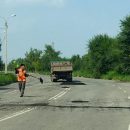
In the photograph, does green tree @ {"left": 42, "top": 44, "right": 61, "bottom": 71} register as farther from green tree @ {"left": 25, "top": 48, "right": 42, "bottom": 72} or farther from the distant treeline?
the distant treeline

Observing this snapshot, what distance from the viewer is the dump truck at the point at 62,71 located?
59250mm

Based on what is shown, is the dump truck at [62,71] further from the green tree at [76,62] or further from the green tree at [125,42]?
the green tree at [76,62]

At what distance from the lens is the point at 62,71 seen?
59.7 meters

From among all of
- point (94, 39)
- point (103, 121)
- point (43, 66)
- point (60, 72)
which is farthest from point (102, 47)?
point (103, 121)

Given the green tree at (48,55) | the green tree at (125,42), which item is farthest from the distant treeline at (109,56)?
the green tree at (48,55)

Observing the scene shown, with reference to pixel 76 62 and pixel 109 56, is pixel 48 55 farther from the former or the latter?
pixel 109 56

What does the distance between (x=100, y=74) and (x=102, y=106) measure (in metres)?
80.1

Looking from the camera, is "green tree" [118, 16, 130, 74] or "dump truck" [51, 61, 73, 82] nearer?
"dump truck" [51, 61, 73, 82]

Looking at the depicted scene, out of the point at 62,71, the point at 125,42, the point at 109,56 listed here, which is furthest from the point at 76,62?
the point at 62,71

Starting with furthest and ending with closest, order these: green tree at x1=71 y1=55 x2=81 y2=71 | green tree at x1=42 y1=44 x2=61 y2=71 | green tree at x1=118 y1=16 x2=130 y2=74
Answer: green tree at x1=42 y1=44 x2=61 y2=71 → green tree at x1=71 y1=55 x2=81 y2=71 → green tree at x1=118 y1=16 x2=130 y2=74

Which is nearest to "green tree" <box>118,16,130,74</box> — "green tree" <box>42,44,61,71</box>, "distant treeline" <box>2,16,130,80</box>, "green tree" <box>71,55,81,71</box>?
"distant treeline" <box>2,16,130,80</box>

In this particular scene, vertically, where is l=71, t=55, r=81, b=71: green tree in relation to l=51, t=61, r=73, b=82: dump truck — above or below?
above

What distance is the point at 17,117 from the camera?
59.2 feet

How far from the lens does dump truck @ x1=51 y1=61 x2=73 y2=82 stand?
5925cm
